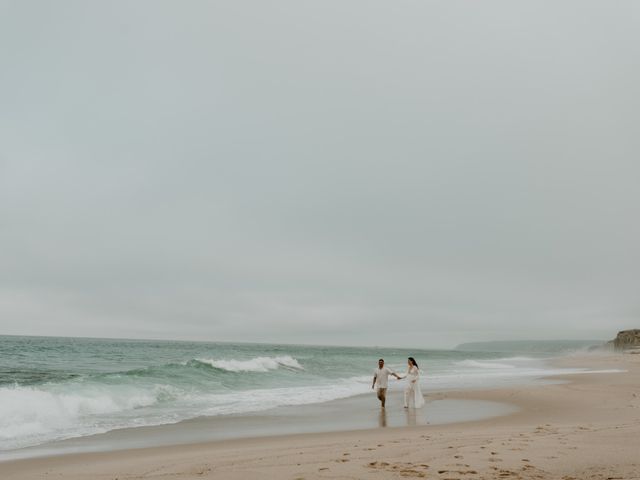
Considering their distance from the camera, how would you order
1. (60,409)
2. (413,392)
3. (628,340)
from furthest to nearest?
(628,340)
(413,392)
(60,409)

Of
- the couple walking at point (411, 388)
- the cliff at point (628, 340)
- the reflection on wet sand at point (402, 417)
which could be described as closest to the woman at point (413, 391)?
the couple walking at point (411, 388)

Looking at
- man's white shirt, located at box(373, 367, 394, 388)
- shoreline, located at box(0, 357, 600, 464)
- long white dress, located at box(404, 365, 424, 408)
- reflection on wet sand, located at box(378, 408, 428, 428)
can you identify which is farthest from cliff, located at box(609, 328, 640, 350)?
reflection on wet sand, located at box(378, 408, 428, 428)

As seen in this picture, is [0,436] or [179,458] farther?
[0,436]

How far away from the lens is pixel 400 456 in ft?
26.9

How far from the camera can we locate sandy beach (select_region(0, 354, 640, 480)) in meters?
7.11

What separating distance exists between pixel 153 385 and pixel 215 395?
300 cm

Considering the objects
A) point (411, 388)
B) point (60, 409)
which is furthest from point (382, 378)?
point (60, 409)

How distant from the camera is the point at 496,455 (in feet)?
26.1

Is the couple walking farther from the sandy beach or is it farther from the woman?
the sandy beach

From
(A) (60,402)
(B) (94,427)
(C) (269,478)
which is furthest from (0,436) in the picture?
(C) (269,478)

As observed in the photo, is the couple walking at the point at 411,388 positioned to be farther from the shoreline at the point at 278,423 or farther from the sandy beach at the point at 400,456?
the sandy beach at the point at 400,456

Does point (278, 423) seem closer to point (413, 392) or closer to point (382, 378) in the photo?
point (382, 378)

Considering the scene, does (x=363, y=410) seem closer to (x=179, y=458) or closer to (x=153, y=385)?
(x=179, y=458)

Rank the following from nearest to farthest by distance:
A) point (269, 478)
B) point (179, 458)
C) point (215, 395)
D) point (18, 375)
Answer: point (269, 478)
point (179, 458)
point (215, 395)
point (18, 375)
